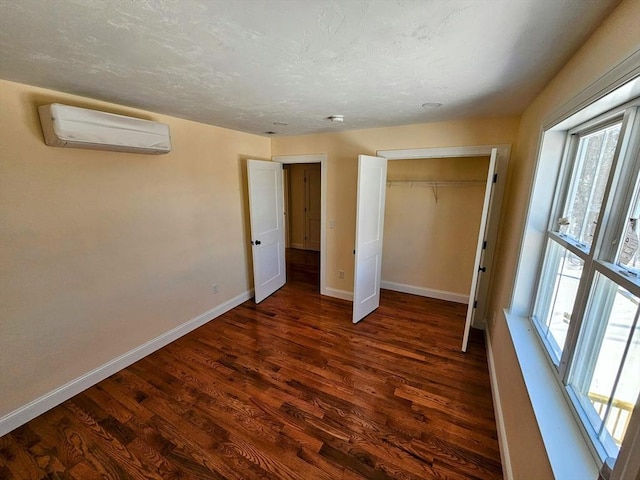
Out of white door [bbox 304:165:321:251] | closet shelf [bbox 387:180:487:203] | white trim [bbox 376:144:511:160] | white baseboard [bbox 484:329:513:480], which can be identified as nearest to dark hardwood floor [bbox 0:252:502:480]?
white baseboard [bbox 484:329:513:480]

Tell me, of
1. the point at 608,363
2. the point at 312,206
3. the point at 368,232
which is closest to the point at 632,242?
the point at 608,363

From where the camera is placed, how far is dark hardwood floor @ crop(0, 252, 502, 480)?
1.56 metres

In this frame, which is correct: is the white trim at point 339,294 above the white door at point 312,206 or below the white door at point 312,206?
below

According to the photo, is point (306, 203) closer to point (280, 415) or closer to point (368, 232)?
point (368, 232)

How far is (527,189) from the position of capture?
6.00 feet

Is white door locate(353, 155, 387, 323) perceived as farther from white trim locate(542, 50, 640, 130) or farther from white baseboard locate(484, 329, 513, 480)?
white trim locate(542, 50, 640, 130)

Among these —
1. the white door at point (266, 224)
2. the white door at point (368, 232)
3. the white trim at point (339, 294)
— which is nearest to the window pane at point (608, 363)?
the white door at point (368, 232)

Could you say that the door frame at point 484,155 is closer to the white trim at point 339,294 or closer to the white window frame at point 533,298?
the white window frame at point 533,298

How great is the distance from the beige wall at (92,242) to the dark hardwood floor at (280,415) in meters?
0.37

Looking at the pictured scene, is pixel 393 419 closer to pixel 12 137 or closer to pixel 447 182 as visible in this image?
pixel 447 182

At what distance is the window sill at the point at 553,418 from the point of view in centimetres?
90

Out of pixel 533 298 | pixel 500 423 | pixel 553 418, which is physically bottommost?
pixel 500 423

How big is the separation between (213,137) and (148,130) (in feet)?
2.96

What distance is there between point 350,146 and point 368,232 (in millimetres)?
1159
